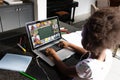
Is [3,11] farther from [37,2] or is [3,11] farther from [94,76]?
[94,76]

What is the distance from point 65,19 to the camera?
3.99 metres

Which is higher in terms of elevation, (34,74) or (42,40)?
(42,40)

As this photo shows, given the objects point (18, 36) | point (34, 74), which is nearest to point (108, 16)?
point (34, 74)

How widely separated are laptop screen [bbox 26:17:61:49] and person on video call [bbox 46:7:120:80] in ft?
1.22

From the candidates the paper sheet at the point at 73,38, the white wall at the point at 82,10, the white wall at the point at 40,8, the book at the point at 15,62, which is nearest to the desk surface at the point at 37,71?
the book at the point at 15,62

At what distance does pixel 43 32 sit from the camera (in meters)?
1.25

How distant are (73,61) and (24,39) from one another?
0.50m

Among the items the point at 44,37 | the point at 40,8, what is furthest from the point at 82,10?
the point at 44,37

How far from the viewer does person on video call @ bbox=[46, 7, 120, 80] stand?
0.80 m

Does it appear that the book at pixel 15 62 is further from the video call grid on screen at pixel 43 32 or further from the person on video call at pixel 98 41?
the person on video call at pixel 98 41

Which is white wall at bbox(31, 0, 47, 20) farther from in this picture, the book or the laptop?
the book

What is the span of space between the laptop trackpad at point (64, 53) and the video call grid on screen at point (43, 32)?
0.53 ft

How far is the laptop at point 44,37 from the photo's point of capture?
1.15 m

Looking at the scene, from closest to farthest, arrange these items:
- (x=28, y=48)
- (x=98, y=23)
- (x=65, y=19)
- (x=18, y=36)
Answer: (x=98, y=23)
(x=28, y=48)
(x=18, y=36)
(x=65, y=19)
